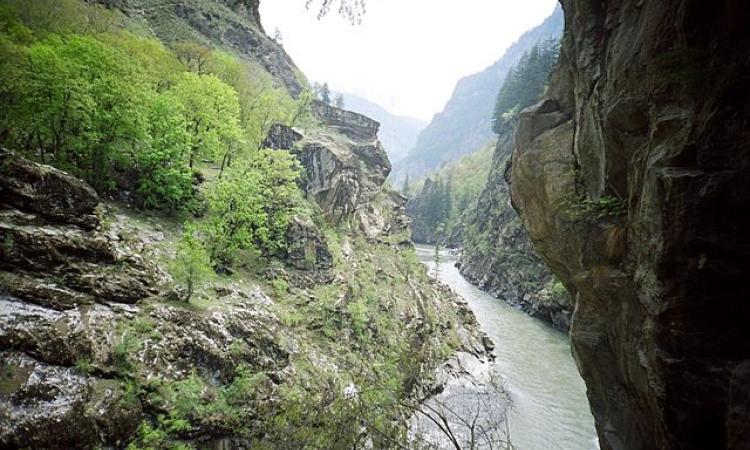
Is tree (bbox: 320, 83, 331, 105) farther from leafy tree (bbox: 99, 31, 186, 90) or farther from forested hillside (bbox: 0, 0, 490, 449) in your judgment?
leafy tree (bbox: 99, 31, 186, 90)

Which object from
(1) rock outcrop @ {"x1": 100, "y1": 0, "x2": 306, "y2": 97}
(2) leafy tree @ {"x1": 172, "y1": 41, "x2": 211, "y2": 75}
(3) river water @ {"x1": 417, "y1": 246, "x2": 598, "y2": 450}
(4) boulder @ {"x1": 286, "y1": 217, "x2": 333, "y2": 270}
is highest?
(1) rock outcrop @ {"x1": 100, "y1": 0, "x2": 306, "y2": 97}

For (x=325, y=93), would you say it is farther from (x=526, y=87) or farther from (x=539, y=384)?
(x=539, y=384)

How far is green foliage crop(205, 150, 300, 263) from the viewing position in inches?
885

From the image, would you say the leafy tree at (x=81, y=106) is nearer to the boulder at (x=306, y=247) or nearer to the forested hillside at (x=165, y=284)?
the forested hillside at (x=165, y=284)

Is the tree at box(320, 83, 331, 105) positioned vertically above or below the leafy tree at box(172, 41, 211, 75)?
above

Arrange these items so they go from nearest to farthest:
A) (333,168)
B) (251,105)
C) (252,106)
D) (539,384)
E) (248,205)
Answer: (248,205)
(539,384)
(252,106)
(251,105)
(333,168)

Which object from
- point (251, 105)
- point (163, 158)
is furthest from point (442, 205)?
point (163, 158)

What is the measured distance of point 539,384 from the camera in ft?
95.7

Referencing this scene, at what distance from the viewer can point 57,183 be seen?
1571cm

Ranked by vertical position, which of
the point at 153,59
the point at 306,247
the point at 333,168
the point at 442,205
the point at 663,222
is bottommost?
the point at 306,247

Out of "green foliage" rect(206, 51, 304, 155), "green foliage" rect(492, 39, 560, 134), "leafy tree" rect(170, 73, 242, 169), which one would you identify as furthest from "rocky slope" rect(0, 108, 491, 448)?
"green foliage" rect(492, 39, 560, 134)

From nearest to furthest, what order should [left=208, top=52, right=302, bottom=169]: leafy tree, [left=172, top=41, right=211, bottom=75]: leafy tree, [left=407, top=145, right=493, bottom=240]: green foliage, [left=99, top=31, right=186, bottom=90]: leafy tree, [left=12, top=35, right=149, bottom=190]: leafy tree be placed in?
[left=12, top=35, right=149, bottom=190]: leafy tree, [left=99, top=31, right=186, bottom=90]: leafy tree, [left=208, top=52, right=302, bottom=169]: leafy tree, [left=172, top=41, right=211, bottom=75]: leafy tree, [left=407, top=145, right=493, bottom=240]: green foliage

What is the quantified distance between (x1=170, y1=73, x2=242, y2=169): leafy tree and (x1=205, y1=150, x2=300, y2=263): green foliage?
2698mm

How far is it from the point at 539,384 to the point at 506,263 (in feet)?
109
